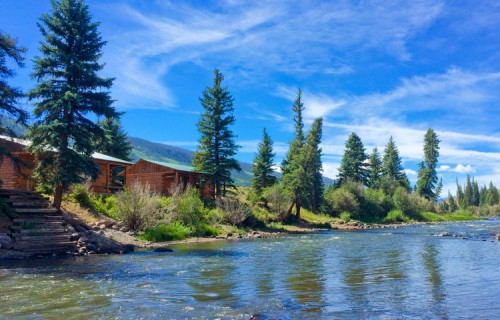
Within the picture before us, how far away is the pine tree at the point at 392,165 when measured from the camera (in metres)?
83.9

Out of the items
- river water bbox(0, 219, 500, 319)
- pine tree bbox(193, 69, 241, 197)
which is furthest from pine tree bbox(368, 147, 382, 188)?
river water bbox(0, 219, 500, 319)

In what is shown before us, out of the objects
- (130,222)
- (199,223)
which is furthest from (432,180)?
(130,222)

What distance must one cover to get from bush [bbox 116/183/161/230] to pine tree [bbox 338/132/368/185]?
170 feet

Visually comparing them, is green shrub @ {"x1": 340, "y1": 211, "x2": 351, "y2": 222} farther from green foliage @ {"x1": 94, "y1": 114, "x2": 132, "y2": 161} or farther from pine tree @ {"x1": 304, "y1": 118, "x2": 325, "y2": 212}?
green foliage @ {"x1": 94, "y1": 114, "x2": 132, "y2": 161}

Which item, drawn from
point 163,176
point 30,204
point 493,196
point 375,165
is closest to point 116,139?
point 163,176

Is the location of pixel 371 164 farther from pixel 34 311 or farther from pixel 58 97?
pixel 34 311

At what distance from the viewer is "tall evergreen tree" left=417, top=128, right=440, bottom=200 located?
3324 inches

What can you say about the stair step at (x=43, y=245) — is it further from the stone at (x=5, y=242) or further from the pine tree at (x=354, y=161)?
the pine tree at (x=354, y=161)

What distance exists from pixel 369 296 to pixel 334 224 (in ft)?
136

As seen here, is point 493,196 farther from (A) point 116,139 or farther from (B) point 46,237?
(B) point 46,237

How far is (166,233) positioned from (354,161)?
53.9 metres

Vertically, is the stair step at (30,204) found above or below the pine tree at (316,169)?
below

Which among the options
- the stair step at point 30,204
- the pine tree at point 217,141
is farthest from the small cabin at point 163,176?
the stair step at point 30,204

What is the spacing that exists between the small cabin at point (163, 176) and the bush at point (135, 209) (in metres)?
13.2
